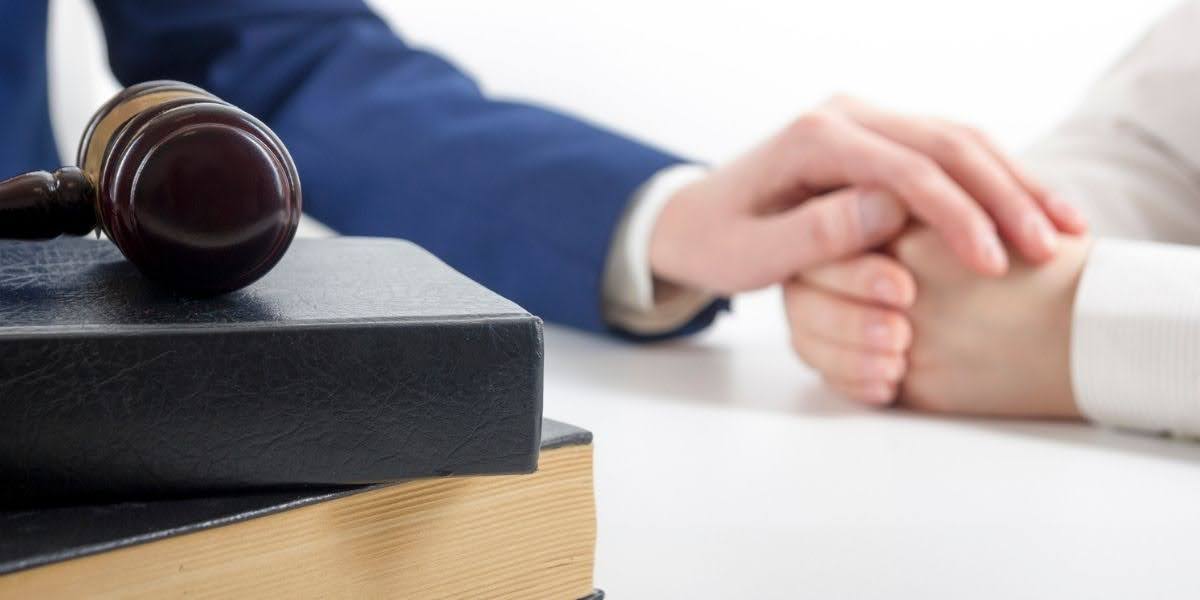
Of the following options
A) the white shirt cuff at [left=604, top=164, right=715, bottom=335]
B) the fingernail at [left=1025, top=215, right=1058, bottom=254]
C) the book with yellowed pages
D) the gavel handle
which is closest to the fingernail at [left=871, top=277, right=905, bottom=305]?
the fingernail at [left=1025, top=215, right=1058, bottom=254]

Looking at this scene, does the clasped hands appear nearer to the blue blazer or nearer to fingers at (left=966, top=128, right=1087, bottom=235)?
fingers at (left=966, top=128, right=1087, bottom=235)

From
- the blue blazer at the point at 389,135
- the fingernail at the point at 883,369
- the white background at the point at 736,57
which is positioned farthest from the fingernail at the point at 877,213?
the white background at the point at 736,57

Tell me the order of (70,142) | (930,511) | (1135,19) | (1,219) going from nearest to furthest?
(1,219)
(930,511)
(70,142)
(1135,19)

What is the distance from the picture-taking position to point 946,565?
56 centimetres

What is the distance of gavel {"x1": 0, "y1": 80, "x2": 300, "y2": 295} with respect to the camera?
1.41 ft

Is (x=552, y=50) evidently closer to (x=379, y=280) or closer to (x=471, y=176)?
(x=471, y=176)

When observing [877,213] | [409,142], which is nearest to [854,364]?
[877,213]

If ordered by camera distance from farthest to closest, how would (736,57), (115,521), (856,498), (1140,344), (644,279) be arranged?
(736,57) → (644,279) → (1140,344) → (856,498) → (115,521)

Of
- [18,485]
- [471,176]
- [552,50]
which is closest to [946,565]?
[18,485]

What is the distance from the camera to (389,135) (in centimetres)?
118

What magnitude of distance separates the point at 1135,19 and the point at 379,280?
177cm

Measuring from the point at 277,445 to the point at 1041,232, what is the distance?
0.62 m

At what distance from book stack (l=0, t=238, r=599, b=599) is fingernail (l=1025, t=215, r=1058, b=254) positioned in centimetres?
50

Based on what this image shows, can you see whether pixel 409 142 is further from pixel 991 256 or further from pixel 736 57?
pixel 736 57
